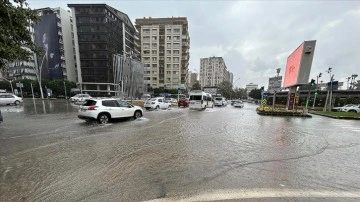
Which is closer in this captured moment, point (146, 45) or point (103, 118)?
point (103, 118)

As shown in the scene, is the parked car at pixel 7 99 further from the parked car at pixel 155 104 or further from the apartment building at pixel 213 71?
the apartment building at pixel 213 71

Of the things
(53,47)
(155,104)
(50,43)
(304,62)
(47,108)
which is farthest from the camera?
(53,47)

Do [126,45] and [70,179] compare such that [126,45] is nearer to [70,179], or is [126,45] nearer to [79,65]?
[79,65]

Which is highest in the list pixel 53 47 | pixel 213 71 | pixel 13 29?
pixel 53 47

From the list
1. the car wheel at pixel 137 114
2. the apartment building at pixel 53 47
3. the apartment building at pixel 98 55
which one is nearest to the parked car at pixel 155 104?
the car wheel at pixel 137 114

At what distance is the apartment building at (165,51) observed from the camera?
313 feet

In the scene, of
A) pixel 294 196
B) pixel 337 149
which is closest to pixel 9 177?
pixel 294 196

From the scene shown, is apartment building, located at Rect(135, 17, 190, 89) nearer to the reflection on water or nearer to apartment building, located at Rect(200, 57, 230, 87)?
apartment building, located at Rect(200, 57, 230, 87)

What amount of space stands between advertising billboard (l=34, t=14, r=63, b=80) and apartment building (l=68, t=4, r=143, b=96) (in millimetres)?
8203

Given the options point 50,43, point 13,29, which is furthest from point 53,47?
point 13,29

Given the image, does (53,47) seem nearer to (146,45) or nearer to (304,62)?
(146,45)

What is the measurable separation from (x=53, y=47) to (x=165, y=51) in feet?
149

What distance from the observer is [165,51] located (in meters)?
96.6

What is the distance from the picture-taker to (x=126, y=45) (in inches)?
3538
